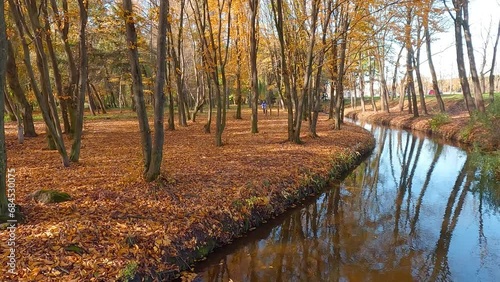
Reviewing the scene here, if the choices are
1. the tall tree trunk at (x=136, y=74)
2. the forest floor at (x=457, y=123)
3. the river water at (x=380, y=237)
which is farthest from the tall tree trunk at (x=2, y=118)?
the forest floor at (x=457, y=123)

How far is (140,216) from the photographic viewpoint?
17.9ft

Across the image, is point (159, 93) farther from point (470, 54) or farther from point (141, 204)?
point (470, 54)

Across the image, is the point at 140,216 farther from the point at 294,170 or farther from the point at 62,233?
the point at 294,170

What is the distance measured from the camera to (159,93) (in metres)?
6.55

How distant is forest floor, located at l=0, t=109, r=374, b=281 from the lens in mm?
4227

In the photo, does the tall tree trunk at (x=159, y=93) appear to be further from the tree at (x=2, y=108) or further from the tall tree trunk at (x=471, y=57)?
the tall tree trunk at (x=471, y=57)

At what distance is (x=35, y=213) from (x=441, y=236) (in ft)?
25.1

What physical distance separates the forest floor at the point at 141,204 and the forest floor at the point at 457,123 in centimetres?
681

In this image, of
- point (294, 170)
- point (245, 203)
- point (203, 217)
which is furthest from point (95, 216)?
point (294, 170)

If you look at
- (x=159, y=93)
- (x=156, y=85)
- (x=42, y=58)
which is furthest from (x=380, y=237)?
(x=42, y=58)

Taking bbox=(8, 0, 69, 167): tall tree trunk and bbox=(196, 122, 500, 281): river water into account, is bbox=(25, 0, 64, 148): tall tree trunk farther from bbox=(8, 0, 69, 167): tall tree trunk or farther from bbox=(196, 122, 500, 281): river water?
bbox=(196, 122, 500, 281): river water

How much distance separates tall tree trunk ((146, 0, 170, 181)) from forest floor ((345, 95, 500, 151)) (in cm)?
1146

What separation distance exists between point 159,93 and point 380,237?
17.9 ft

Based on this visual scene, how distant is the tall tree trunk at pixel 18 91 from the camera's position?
11.5m
